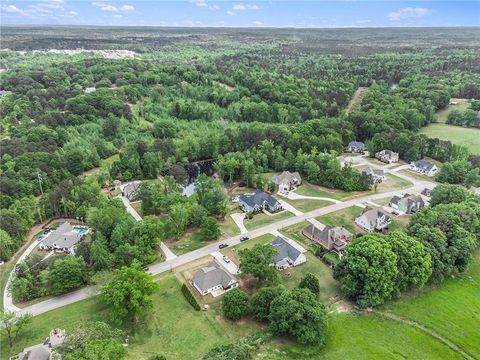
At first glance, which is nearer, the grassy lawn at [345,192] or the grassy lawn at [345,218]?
the grassy lawn at [345,218]

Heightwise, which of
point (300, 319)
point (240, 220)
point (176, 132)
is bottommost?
point (176, 132)

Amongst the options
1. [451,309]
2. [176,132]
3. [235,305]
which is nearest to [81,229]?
[235,305]

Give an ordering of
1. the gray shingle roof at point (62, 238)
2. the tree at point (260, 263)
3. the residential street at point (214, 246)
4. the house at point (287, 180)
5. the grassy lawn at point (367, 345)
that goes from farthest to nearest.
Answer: the house at point (287, 180), the gray shingle roof at point (62, 238), the tree at point (260, 263), the residential street at point (214, 246), the grassy lawn at point (367, 345)

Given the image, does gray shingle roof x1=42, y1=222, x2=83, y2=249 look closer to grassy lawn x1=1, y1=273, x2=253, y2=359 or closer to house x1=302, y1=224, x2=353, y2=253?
grassy lawn x1=1, y1=273, x2=253, y2=359

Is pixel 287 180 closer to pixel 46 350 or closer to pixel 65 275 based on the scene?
pixel 65 275

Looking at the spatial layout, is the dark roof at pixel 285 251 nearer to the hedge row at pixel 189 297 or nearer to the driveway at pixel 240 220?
the driveway at pixel 240 220

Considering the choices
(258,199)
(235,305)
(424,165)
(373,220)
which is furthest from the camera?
(424,165)

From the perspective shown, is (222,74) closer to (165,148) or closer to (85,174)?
(165,148)

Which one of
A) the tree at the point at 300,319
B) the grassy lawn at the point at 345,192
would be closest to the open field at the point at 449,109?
the grassy lawn at the point at 345,192
